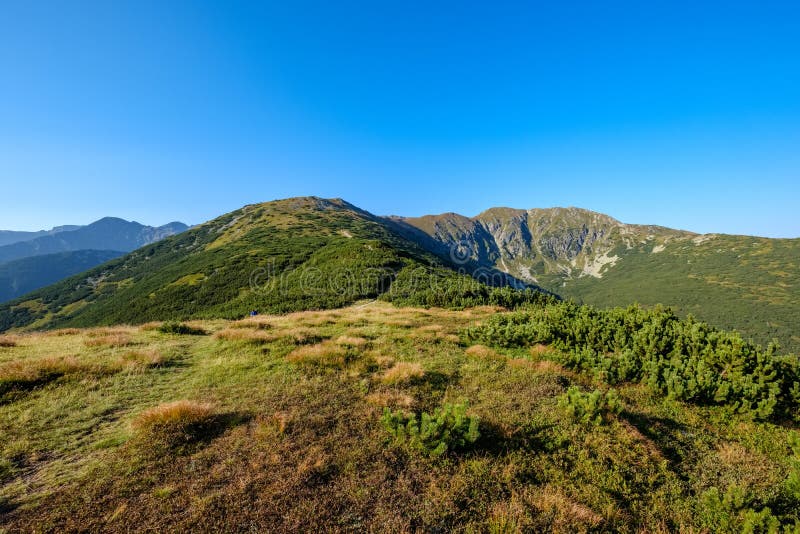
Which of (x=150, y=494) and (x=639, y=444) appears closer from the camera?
(x=150, y=494)

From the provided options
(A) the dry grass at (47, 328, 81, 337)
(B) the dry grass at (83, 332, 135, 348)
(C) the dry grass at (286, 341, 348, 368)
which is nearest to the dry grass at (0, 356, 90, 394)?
(B) the dry grass at (83, 332, 135, 348)

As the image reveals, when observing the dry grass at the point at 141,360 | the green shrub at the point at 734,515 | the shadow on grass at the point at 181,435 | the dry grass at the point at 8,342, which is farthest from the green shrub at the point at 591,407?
the dry grass at the point at 8,342

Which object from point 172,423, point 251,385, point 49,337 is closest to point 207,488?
point 172,423

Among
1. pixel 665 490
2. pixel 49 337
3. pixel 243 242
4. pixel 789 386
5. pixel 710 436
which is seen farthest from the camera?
pixel 243 242

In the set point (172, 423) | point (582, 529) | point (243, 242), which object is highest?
point (243, 242)

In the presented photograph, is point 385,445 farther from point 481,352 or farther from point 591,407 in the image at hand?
point 481,352

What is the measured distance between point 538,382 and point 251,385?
384 inches

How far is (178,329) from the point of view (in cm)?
1841

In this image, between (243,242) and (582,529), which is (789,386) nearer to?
(582,529)

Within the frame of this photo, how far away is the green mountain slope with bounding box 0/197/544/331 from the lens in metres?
69.5

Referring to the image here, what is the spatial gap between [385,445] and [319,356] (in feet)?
20.2

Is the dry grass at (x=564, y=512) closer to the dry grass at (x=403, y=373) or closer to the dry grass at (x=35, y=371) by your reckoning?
the dry grass at (x=403, y=373)

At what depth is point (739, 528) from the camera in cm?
526

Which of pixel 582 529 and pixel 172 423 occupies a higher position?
pixel 172 423
